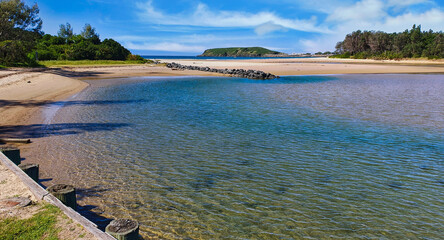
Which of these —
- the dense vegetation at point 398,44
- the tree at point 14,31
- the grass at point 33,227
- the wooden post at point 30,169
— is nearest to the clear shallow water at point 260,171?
the wooden post at point 30,169

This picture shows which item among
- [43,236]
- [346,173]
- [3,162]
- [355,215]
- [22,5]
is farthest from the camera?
[22,5]

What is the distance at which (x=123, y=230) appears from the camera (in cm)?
526

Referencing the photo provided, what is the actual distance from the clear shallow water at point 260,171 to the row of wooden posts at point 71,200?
102 centimetres

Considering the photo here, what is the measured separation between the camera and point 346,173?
32.6 ft

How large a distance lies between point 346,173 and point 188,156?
597 cm

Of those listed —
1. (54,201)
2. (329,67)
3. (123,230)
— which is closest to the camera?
(123,230)

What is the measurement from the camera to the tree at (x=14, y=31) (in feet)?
164

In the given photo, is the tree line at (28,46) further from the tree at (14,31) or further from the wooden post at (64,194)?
the wooden post at (64,194)

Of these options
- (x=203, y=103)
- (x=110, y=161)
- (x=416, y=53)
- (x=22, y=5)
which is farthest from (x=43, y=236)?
(x=416, y=53)

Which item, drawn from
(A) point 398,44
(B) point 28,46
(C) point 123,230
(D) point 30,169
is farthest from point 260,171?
(A) point 398,44

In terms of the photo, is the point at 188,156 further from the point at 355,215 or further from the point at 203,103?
the point at 203,103

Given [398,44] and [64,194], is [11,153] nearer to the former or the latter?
[64,194]

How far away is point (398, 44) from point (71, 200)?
166m

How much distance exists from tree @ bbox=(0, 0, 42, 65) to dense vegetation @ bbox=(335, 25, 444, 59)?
13267cm
